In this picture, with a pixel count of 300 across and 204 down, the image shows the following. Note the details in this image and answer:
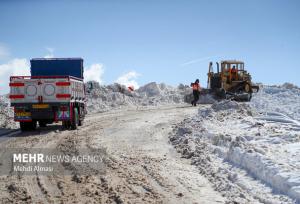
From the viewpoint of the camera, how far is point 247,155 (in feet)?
29.0

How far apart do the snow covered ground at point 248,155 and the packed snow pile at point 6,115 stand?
384 inches

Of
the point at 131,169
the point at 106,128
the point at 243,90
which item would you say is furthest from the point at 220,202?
the point at 243,90

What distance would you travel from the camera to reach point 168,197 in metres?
7.20

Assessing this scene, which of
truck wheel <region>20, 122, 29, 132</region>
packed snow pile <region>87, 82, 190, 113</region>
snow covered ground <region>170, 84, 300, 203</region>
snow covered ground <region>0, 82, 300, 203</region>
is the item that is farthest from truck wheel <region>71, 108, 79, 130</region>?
packed snow pile <region>87, 82, 190, 113</region>

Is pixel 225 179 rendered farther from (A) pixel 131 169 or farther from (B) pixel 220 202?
(A) pixel 131 169

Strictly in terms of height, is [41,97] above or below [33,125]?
above

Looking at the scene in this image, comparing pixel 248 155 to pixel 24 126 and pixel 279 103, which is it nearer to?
pixel 24 126

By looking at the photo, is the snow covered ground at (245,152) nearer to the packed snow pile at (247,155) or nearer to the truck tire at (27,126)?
the packed snow pile at (247,155)

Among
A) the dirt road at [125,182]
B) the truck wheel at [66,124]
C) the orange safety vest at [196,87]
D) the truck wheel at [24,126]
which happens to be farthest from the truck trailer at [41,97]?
the orange safety vest at [196,87]

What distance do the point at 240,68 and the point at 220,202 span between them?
2661 cm

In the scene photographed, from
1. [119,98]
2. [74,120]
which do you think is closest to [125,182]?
[74,120]

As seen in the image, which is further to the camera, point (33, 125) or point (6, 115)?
point (6, 115)

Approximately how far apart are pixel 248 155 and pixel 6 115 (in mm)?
19638
